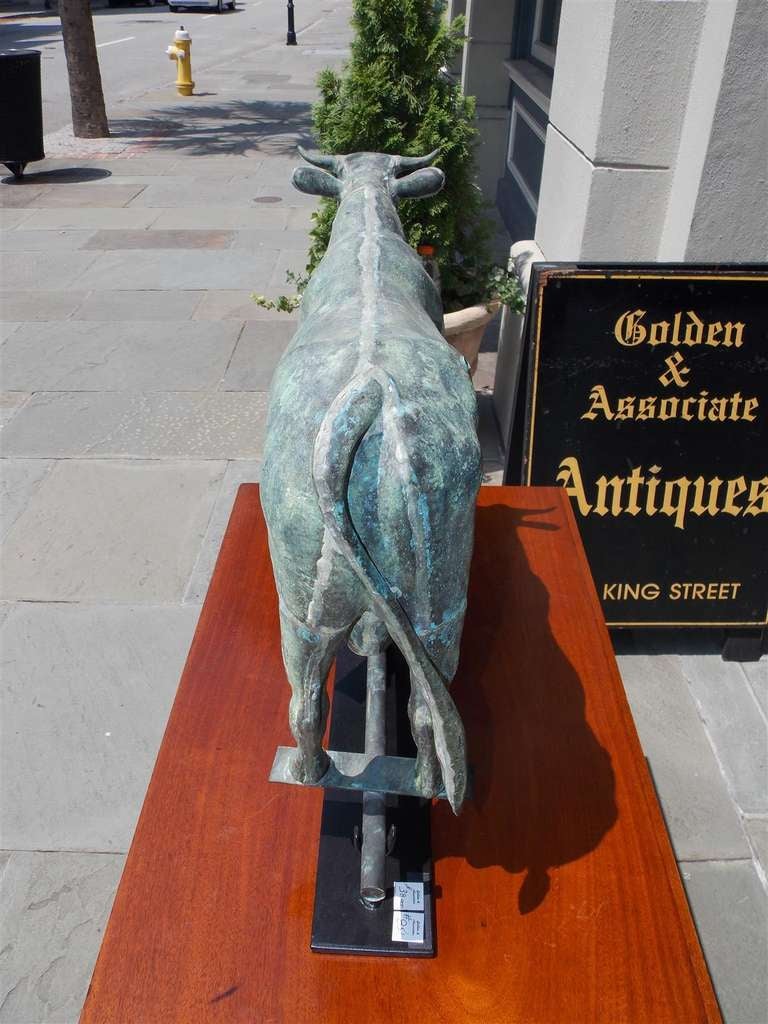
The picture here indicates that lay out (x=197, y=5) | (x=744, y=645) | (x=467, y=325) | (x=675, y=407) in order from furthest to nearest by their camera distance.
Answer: (x=197, y=5), (x=467, y=325), (x=744, y=645), (x=675, y=407)

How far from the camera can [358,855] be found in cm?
218

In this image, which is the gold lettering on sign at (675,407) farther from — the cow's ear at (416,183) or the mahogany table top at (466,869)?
the cow's ear at (416,183)

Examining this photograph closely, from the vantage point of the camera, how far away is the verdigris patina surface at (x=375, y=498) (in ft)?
5.02

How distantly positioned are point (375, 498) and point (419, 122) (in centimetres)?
394

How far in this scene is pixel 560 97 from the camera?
4.46m

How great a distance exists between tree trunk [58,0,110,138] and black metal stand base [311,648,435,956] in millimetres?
11845

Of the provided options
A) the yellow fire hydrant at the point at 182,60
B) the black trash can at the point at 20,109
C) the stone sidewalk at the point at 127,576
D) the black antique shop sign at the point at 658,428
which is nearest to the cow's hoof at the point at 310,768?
the stone sidewalk at the point at 127,576

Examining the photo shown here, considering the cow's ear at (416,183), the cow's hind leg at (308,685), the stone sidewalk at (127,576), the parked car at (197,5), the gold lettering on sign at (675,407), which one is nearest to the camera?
the cow's hind leg at (308,685)

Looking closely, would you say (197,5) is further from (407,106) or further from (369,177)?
(369,177)

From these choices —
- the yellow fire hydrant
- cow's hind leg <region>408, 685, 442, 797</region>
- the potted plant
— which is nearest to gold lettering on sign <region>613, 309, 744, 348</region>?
the potted plant

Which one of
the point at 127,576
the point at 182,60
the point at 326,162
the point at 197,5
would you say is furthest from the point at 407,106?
the point at 197,5

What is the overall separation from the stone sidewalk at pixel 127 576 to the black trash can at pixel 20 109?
159 cm

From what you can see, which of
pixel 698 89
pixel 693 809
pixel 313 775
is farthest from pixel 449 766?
pixel 698 89

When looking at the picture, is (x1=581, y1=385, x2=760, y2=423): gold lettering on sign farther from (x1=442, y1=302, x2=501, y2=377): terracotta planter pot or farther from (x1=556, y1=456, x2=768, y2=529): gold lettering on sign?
(x1=442, y1=302, x2=501, y2=377): terracotta planter pot
